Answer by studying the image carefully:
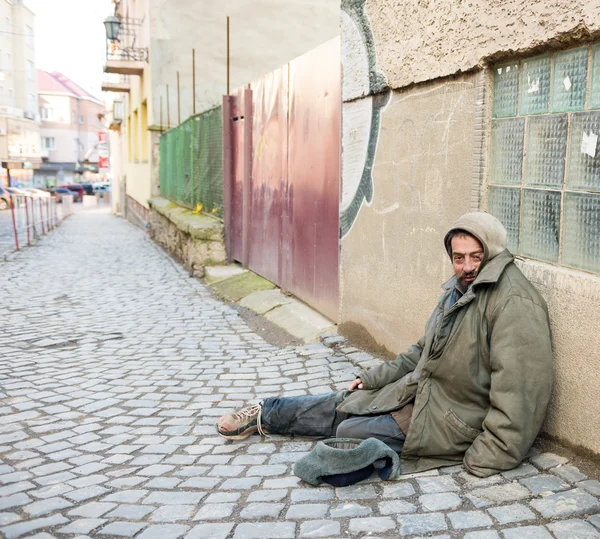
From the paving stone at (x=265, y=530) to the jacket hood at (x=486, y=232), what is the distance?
1.49 m

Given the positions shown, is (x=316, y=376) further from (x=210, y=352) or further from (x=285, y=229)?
(x=285, y=229)

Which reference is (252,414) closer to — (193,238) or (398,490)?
(398,490)

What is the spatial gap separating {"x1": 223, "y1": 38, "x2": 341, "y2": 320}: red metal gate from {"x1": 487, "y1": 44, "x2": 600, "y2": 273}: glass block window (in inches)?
98.1

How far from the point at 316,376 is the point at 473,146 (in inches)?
81.7

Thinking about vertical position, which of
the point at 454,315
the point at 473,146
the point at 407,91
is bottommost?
the point at 454,315

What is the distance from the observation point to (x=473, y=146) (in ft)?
13.3

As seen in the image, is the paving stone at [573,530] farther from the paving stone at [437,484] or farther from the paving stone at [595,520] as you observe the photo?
the paving stone at [437,484]

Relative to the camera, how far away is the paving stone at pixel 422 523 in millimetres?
2805

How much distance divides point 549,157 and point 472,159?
0.63 metres

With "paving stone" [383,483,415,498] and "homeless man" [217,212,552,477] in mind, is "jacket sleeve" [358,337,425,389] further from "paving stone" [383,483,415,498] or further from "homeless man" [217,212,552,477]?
"paving stone" [383,483,415,498]

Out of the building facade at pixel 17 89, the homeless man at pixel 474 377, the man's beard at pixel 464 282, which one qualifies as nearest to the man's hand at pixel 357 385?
the homeless man at pixel 474 377

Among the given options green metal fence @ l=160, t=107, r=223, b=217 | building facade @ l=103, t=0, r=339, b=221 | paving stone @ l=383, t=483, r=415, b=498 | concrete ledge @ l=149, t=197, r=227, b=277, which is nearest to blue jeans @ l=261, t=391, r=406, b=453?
paving stone @ l=383, t=483, r=415, b=498

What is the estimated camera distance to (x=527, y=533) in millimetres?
2701

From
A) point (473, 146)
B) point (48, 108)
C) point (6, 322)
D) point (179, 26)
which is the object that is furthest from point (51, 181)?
point (473, 146)
